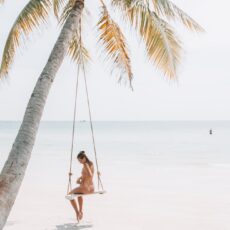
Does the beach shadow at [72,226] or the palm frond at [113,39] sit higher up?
the palm frond at [113,39]

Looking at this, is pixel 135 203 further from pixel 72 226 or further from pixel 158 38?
pixel 158 38

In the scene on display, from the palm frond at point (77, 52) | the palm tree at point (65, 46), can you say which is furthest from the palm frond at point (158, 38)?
the palm frond at point (77, 52)

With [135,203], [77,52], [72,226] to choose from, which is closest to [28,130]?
[72,226]

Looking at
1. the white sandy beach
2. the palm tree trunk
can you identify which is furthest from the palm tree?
the white sandy beach

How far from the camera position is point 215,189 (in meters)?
14.3

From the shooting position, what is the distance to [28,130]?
17.2 ft

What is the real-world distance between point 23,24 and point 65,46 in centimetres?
161

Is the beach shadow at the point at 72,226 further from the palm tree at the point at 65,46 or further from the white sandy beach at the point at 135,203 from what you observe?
the palm tree at the point at 65,46

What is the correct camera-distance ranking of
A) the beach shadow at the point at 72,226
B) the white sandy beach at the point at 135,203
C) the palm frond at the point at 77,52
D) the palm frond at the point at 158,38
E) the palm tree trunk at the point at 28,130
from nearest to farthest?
the palm tree trunk at the point at 28,130
the palm frond at the point at 158,38
the beach shadow at the point at 72,226
the white sandy beach at the point at 135,203
the palm frond at the point at 77,52

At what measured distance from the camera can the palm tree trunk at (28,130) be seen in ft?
15.4

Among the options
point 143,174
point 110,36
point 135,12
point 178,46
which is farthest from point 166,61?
point 143,174

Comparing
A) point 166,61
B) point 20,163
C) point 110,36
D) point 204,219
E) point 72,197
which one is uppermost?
point 110,36

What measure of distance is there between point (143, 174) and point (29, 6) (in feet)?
40.3

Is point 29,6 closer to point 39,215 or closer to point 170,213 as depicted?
point 39,215
